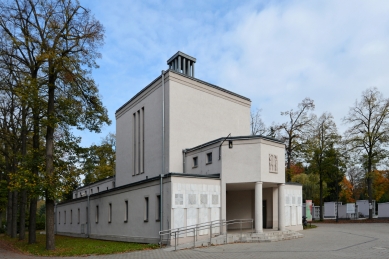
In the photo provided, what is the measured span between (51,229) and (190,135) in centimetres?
1125

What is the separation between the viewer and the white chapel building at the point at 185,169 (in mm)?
21125

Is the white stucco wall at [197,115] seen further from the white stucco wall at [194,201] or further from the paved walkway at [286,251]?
the paved walkway at [286,251]

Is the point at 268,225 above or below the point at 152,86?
below

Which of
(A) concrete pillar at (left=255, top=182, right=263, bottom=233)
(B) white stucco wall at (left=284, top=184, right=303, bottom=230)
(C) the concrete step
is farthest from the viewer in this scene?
(B) white stucco wall at (left=284, top=184, right=303, bottom=230)

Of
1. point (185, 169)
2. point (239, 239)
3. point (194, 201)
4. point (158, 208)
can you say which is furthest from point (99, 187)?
point (239, 239)

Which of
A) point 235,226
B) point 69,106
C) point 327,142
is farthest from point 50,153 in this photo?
point 327,142

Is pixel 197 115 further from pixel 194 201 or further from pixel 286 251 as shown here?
pixel 286 251

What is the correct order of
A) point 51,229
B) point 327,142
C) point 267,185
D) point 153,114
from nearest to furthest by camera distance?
point 51,229 < point 267,185 < point 153,114 < point 327,142

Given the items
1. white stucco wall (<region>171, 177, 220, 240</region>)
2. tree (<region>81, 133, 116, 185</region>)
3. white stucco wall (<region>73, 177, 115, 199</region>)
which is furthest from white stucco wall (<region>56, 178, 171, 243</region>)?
tree (<region>81, 133, 116, 185</region>)

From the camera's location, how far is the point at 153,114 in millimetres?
28156

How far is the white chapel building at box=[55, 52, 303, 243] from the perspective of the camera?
69.3ft

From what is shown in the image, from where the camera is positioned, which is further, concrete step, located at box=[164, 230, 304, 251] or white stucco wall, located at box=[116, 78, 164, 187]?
white stucco wall, located at box=[116, 78, 164, 187]

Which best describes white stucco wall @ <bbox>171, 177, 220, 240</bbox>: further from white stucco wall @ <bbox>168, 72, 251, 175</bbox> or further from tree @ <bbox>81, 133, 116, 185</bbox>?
tree @ <bbox>81, 133, 116, 185</bbox>

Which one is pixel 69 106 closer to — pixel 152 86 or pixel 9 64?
pixel 9 64
